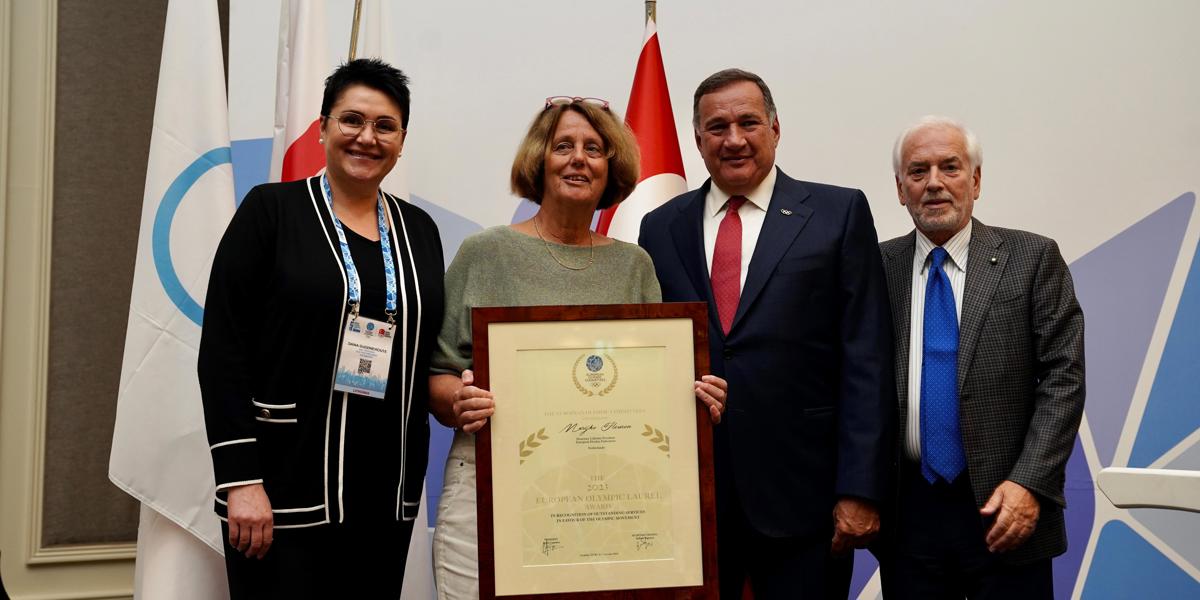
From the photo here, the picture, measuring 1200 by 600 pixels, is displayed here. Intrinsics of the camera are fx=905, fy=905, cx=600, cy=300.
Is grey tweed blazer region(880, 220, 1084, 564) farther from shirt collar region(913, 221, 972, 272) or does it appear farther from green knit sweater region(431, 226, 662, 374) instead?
green knit sweater region(431, 226, 662, 374)

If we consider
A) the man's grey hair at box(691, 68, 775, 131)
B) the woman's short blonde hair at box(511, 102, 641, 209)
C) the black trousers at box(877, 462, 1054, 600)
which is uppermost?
the man's grey hair at box(691, 68, 775, 131)

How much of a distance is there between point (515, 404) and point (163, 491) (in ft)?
4.89

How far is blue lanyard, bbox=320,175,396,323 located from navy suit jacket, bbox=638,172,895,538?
70 centimetres

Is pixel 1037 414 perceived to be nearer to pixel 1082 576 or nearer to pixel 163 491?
pixel 1082 576

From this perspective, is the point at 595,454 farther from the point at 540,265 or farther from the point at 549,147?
the point at 549,147

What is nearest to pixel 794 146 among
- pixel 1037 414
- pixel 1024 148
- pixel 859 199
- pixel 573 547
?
pixel 1024 148

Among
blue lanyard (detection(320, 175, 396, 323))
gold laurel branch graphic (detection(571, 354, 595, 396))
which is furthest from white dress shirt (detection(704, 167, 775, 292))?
blue lanyard (detection(320, 175, 396, 323))

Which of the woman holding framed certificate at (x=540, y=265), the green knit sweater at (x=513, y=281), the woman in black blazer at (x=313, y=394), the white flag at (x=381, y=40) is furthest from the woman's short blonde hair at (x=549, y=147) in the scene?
the white flag at (x=381, y=40)

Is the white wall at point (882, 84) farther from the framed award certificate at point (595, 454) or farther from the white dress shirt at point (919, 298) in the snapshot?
the framed award certificate at point (595, 454)

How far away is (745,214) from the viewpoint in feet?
7.55

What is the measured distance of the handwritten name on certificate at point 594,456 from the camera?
1.79m

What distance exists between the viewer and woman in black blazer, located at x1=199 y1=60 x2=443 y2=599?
1832mm

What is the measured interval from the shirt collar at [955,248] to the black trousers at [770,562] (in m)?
0.77

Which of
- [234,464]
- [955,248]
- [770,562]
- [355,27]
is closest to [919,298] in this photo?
[955,248]
